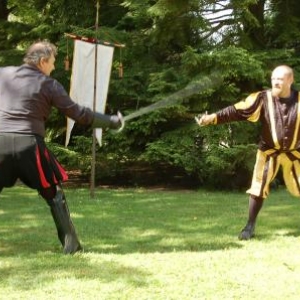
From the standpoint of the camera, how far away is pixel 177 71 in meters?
10.7

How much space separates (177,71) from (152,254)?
630 cm

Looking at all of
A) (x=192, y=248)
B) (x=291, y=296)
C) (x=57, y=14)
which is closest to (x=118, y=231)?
(x=192, y=248)

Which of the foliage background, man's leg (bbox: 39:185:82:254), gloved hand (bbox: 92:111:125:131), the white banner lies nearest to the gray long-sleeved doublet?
gloved hand (bbox: 92:111:125:131)

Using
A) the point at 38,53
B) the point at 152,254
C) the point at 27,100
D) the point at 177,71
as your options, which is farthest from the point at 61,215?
the point at 177,71

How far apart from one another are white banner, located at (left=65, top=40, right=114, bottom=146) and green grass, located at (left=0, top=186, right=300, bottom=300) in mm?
1766

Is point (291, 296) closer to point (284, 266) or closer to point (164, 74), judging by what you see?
point (284, 266)

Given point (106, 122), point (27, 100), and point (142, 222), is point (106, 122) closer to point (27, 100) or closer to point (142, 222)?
point (27, 100)

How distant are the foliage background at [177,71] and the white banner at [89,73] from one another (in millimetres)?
1106

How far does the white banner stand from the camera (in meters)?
8.76

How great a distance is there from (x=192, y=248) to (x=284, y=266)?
0.98 m

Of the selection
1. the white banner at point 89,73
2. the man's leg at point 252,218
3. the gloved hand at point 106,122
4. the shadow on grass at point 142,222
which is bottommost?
the shadow on grass at point 142,222

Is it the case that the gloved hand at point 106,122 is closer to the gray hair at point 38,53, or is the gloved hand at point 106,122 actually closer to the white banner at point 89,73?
the gray hair at point 38,53

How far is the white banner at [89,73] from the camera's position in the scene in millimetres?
8758

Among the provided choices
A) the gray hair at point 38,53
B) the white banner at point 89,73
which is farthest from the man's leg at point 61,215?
the white banner at point 89,73
